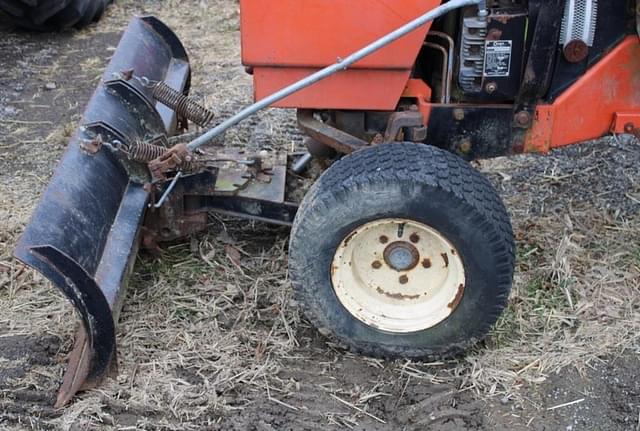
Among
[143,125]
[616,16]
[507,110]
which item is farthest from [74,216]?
[616,16]

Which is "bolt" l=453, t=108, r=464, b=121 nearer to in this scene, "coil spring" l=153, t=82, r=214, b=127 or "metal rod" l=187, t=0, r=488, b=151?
"metal rod" l=187, t=0, r=488, b=151

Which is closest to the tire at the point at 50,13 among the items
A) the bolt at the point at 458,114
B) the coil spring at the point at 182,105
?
the coil spring at the point at 182,105

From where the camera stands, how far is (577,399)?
3.13m

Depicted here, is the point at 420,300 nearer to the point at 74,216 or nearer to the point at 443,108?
the point at 443,108

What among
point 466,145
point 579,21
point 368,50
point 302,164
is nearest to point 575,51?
point 579,21

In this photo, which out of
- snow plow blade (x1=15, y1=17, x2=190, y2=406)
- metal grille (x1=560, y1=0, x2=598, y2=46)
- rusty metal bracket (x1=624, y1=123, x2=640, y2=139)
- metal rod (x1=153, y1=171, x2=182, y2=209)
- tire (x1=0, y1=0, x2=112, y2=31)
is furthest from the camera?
tire (x1=0, y1=0, x2=112, y2=31)

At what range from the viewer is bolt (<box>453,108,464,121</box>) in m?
3.37

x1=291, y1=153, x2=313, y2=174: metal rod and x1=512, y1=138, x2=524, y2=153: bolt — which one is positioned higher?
x1=512, y1=138, x2=524, y2=153: bolt

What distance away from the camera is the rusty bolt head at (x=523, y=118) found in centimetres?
337

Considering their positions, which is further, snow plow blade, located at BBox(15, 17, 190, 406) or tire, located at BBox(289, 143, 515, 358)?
tire, located at BBox(289, 143, 515, 358)

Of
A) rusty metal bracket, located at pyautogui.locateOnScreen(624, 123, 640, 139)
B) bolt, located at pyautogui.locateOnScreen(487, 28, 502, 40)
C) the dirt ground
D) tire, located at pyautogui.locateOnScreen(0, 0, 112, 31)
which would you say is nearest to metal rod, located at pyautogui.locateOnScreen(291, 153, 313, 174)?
the dirt ground

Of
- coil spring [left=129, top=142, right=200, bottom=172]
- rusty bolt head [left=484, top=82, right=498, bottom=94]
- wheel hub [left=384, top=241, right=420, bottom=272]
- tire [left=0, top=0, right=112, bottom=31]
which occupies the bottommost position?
tire [left=0, top=0, right=112, bottom=31]

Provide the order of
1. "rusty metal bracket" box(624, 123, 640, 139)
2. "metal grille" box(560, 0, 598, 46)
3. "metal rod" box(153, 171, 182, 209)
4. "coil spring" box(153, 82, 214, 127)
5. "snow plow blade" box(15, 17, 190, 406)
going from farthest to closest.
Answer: "coil spring" box(153, 82, 214, 127) < "metal rod" box(153, 171, 182, 209) < "rusty metal bracket" box(624, 123, 640, 139) < "metal grille" box(560, 0, 598, 46) < "snow plow blade" box(15, 17, 190, 406)

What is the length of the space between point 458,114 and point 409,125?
0.20m
